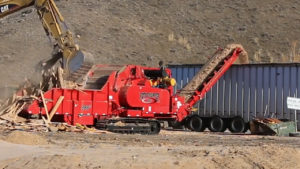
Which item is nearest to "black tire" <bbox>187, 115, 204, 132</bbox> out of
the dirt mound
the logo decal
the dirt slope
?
the logo decal

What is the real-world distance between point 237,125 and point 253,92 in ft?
5.70

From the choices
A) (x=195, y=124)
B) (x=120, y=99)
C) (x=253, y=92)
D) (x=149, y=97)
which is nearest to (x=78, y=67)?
(x=120, y=99)

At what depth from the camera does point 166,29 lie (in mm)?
58656

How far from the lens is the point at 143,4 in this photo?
63.8 m

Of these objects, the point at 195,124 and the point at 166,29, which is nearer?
the point at 195,124

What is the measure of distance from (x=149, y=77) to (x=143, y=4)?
125ft

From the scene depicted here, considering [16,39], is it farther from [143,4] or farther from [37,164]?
[37,164]

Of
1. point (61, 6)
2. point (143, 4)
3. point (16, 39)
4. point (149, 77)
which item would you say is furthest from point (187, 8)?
point (149, 77)

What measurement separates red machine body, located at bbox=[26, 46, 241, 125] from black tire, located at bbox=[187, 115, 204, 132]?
4284 millimetres

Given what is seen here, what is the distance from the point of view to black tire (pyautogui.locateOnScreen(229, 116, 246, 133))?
30.1 meters

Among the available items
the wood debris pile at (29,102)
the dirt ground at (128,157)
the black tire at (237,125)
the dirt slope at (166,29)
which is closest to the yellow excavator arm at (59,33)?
the wood debris pile at (29,102)

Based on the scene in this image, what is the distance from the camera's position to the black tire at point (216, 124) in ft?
100

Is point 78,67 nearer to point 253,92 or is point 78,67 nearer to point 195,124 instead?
point 195,124

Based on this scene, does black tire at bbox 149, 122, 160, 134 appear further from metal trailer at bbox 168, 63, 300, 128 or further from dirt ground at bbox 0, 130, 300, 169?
dirt ground at bbox 0, 130, 300, 169
